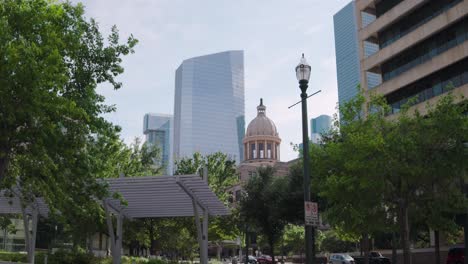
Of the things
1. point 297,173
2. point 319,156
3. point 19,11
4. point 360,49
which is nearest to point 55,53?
point 19,11

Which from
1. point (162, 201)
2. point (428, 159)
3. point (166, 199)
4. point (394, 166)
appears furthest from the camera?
point (162, 201)

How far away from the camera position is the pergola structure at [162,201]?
2564 centimetres

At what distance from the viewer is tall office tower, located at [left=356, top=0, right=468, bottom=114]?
40.3 meters

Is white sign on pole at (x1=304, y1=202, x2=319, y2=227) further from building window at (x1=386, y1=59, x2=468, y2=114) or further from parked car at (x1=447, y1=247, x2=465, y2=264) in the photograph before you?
building window at (x1=386, y1=59, x2=468, y2=114)

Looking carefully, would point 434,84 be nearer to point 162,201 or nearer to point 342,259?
point 342,259

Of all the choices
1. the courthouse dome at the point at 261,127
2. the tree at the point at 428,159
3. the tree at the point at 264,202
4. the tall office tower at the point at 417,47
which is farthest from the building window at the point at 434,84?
the courthouse dome at the point at 261,127

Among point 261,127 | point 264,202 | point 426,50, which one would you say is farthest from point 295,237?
point 261,127

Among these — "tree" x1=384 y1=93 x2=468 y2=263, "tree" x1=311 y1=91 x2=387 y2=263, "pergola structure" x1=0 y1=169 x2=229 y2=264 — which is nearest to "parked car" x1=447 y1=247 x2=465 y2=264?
"tree" x1=311 y1=91 x2=387 y2=263

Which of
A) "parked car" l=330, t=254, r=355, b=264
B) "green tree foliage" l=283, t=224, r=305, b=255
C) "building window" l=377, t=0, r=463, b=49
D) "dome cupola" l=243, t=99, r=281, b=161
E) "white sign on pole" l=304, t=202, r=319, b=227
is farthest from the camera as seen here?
"dome cupola" l=243, t=99, r=281, b=161

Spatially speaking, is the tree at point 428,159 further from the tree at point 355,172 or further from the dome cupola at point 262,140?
the dome cupola at point 262,140

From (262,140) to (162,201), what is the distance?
90.9 metres

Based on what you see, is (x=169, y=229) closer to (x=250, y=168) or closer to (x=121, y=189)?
(x=121, y=189)

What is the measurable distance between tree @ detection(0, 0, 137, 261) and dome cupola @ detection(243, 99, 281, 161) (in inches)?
3997

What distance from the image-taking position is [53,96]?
14.2m
